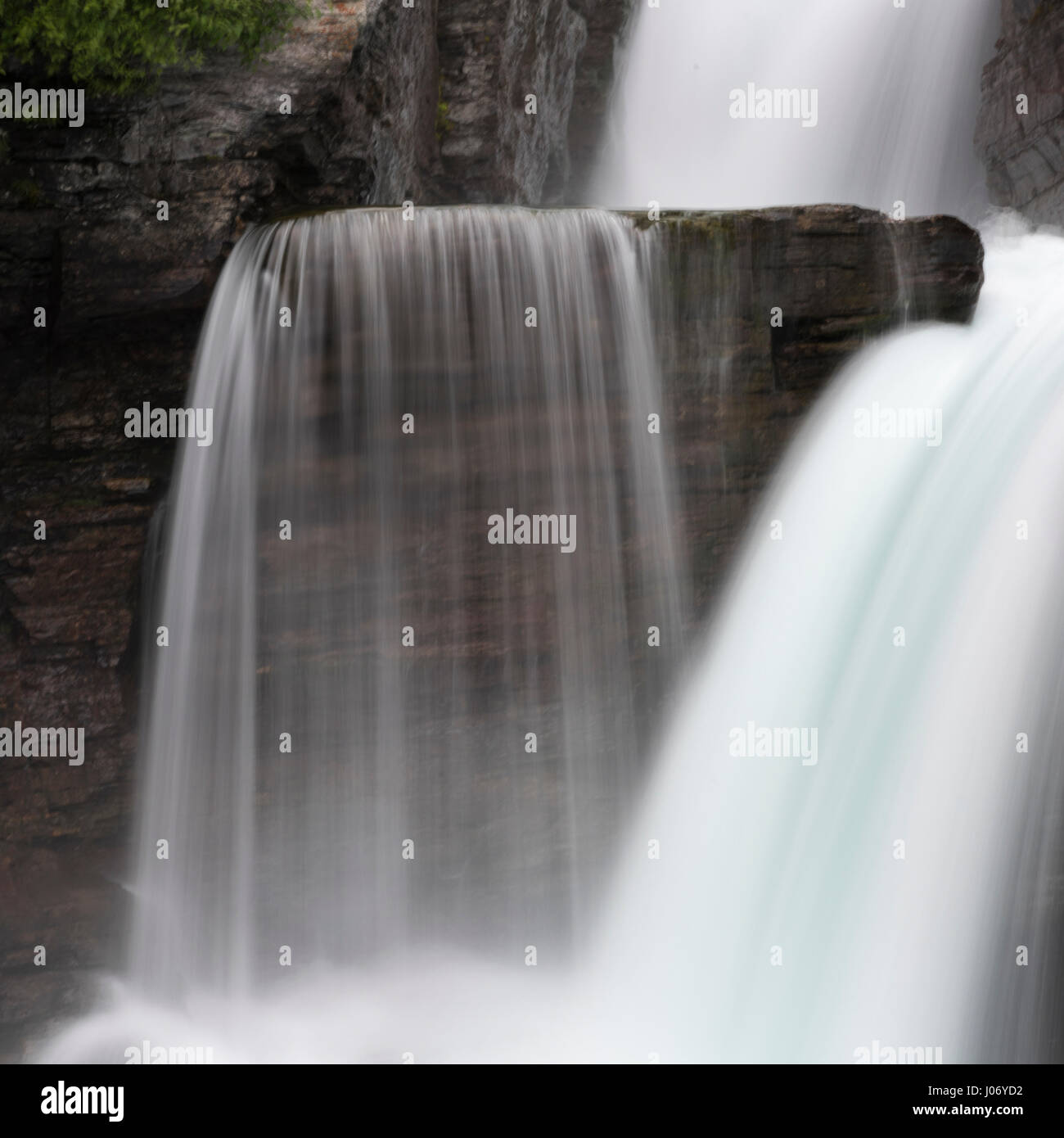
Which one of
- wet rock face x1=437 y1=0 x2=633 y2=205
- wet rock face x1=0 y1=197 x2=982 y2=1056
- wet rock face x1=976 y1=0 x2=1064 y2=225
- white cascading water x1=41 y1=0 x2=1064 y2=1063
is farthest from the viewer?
wet rock face x1=976 y1=0 x2=1064 y2=225

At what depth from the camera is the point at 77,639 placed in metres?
8.04

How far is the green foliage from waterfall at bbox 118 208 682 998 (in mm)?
1560

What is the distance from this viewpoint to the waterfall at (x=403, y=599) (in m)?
7.54

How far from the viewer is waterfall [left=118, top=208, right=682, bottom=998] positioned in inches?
297

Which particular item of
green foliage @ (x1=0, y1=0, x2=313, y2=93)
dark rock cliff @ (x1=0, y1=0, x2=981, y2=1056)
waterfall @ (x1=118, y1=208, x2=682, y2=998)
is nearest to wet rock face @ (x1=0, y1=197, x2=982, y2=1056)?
dark rock cliff @ (x1=0, y1=0, x2=981, y2=1056)

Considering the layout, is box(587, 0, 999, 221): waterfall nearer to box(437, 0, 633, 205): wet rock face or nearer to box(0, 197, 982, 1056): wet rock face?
box(437, 0, 633, 205): wet rock face

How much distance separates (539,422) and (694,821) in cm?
287

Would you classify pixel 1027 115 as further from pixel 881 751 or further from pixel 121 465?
pixel 121 465

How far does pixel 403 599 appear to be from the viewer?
7.68 m

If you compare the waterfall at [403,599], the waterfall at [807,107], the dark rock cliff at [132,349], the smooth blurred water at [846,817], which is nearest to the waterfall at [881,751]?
the smooth blurred water at [846,817]

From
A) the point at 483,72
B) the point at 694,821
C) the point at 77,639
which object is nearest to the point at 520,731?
the point at 694,821

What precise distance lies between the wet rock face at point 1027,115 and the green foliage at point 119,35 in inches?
368

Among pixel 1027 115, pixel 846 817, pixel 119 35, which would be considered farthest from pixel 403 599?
pixel 1027 115

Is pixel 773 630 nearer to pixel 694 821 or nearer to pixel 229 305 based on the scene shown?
pixel 694 821
